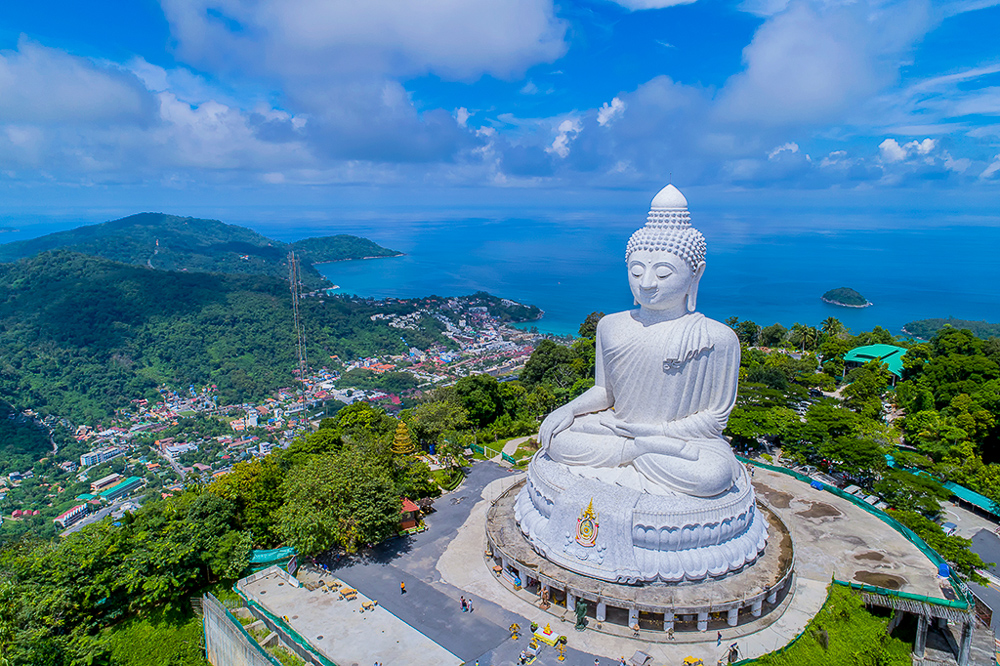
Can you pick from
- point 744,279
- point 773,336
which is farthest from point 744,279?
point 773,336

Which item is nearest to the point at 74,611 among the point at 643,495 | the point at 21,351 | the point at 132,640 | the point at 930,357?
the point at 132,640

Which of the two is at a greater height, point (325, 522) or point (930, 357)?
point (325, 522)

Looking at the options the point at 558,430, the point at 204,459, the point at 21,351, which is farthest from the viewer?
the point at 21,351

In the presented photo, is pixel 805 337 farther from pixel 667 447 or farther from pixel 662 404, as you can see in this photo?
pixel 667 447

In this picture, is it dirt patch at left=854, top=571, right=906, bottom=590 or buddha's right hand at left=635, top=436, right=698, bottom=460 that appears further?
dirt patch at left=854, top=571, right=906, bottom=590

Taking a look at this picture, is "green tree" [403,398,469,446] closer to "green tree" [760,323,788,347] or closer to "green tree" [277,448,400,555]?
"green tree" [277,448,400,555]

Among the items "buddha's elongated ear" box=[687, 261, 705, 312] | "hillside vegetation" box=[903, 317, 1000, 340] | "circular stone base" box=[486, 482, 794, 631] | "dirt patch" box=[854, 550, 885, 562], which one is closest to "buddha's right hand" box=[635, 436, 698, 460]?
"circular stone base" box=[486, 482, 794, 631]

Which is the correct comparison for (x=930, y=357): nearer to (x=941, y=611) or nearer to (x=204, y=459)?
(x=941, y=611)
